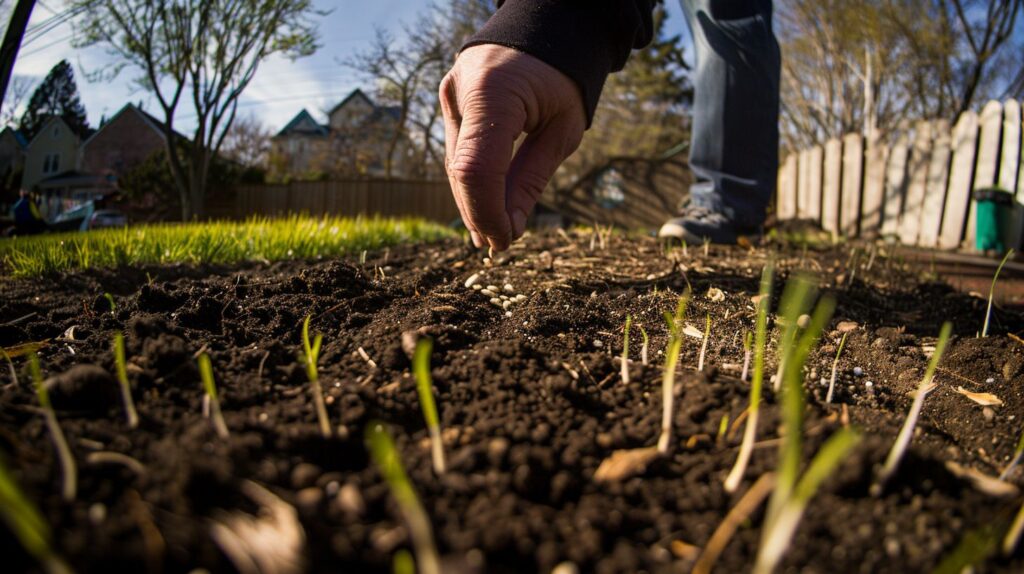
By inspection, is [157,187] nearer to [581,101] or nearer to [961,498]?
[581,101]

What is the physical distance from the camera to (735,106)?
10.1ft

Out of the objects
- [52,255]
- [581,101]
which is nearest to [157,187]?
[52,255]

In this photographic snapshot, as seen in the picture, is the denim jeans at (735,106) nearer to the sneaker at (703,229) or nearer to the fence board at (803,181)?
the sneaker at (703,229)

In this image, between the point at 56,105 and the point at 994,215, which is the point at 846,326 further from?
the point at 56,105

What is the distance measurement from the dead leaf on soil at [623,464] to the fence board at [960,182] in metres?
6.17

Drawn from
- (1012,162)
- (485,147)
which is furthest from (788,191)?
(485,147)

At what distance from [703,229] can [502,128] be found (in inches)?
79.5

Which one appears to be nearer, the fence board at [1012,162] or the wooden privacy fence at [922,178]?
the fence board at [1012,162]

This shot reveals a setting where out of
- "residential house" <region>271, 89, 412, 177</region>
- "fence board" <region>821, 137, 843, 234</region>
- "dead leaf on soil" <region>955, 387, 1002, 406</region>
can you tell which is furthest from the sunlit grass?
"residential house" <region>271, 89, 412, 177</region>

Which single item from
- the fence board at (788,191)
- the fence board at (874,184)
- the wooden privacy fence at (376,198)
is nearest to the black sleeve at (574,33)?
the fence board at (874,184)

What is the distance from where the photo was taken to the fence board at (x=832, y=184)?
23.7 ft

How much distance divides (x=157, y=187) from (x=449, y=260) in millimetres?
16689

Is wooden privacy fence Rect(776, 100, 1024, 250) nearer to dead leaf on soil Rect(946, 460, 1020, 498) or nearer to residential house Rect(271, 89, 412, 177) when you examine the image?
dead leaf on soil Rect(946, 460, 1020, 498)

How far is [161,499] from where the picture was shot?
66 cm
